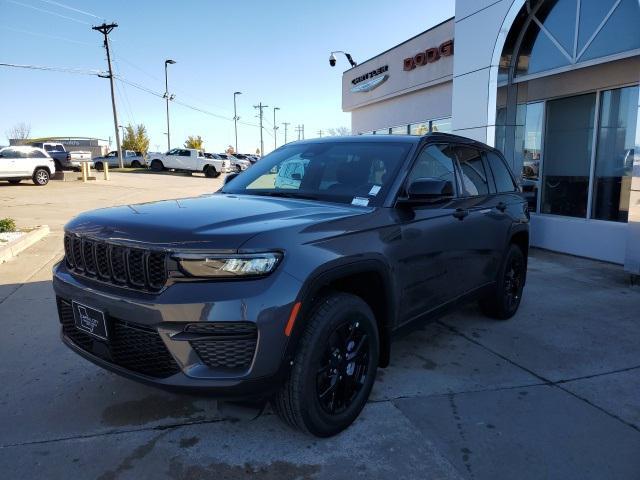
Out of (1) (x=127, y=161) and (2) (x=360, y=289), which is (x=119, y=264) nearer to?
(2) (x=360, y=289)

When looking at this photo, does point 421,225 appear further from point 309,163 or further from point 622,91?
point 622,91

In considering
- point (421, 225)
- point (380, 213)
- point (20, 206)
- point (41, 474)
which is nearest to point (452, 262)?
point (421, 225)

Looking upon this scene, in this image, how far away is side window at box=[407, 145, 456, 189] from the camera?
350 centimetres

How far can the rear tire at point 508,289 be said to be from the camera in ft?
15.7

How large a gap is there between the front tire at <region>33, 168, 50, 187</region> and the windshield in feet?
72.4

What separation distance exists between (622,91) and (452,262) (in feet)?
20.7

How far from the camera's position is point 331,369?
2762 mm

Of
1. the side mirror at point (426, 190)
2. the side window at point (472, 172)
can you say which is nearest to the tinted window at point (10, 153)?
the side window at point (472, 172)

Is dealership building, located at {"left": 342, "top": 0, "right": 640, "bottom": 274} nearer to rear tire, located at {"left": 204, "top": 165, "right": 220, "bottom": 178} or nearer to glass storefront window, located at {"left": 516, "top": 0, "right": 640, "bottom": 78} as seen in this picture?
glass storefront window, located at {"left": 516, "top": 0, "right": 640, "bottom": 78}

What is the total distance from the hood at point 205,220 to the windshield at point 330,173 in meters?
0.22

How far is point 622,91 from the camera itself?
8.06 meters

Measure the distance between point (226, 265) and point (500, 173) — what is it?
3.59m

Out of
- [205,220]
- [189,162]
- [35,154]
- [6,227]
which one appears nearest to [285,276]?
[205,220]

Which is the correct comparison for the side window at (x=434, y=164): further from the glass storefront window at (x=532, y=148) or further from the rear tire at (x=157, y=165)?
the rear tire at (x=157, y=165)
